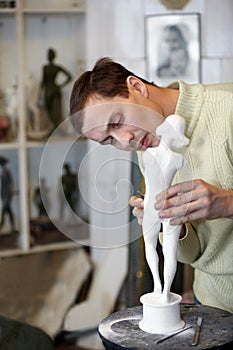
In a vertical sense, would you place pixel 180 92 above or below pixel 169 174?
→ above

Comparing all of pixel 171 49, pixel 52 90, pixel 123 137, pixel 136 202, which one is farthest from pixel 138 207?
pixel 52 90

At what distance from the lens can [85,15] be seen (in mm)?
2861

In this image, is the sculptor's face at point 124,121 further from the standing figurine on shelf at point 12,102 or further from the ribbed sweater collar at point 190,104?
the standing figurine on shelf at point 12,102

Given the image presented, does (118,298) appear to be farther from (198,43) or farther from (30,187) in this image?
(198,43)

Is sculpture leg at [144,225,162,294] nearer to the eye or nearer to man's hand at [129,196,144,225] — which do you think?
man's hand at [129,196,144,225]

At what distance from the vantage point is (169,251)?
1042 millimetres

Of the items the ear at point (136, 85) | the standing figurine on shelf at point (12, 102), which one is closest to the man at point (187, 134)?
the ear at point (136, 85)

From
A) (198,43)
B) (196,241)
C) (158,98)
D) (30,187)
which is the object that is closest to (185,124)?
(158,98)

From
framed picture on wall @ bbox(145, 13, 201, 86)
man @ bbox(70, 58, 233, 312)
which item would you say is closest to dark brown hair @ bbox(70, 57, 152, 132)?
man @ bbox(70, 58, 233, 312)

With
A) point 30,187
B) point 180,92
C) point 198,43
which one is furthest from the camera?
point 30,187

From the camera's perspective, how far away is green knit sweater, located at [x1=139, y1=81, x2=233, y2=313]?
1.05 meters

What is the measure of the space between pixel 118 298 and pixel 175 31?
1102 mm

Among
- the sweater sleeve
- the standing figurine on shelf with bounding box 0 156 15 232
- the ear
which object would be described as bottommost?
the standing figurine on shelf with bounding box 0 156 15 232

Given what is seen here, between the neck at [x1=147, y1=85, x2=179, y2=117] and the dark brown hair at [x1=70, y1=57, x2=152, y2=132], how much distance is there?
0.17ft
